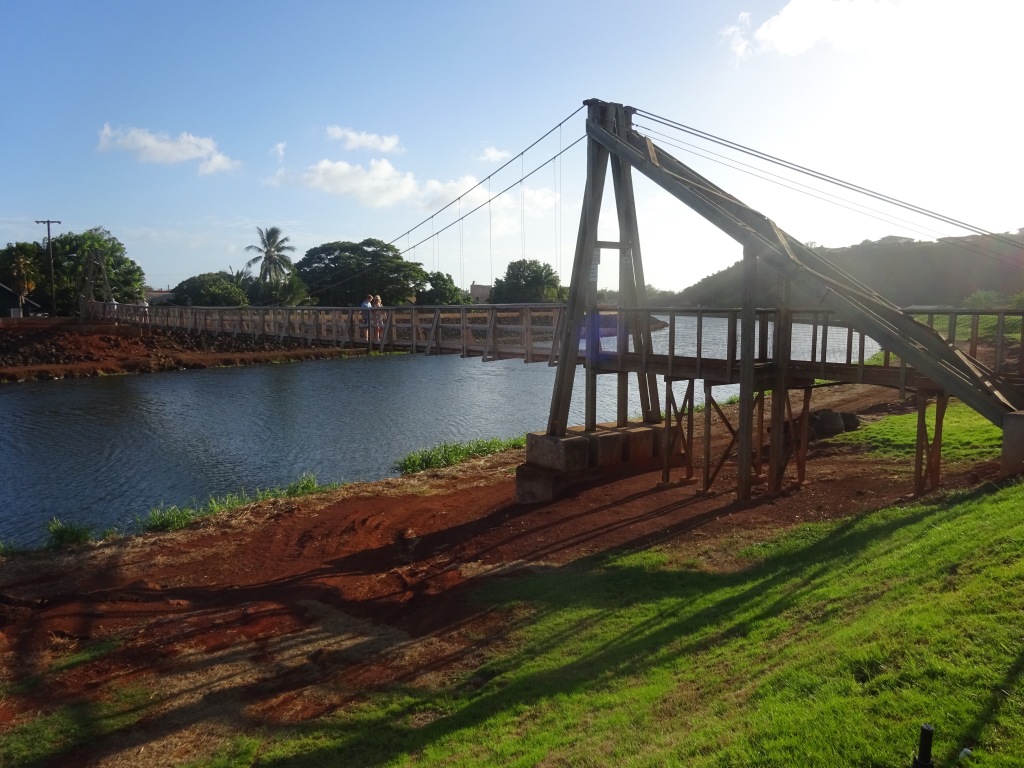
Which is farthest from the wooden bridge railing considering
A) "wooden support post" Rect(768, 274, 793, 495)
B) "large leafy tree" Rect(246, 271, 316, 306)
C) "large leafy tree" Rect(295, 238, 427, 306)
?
"large leafy tree" Rect(295, 238, 427, 306)

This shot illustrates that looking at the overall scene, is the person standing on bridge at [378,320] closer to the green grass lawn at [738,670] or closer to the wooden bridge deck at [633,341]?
the wooden bridge deck at [633,341]

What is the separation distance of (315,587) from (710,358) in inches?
318

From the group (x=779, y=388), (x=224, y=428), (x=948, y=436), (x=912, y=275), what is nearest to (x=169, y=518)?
(x=779, y=388)

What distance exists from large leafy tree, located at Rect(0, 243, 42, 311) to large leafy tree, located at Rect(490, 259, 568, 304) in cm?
3453

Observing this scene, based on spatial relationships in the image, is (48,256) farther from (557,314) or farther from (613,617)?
(613,617)

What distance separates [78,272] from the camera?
59062mm

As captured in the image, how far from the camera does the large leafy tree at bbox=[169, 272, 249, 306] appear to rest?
6031 centimetres

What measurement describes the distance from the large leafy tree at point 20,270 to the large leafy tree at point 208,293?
10311 mm

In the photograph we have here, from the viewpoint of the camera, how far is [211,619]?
9633mm

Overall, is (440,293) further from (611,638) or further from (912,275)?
(611,638)

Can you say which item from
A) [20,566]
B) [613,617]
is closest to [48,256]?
[20,566]

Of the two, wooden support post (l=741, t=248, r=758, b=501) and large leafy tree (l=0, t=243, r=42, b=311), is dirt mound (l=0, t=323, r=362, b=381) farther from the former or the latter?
wooden support post (l=741, t=248, r=758, b=501)

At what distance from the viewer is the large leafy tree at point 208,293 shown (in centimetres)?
6031

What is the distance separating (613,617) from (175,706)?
14.0ft
